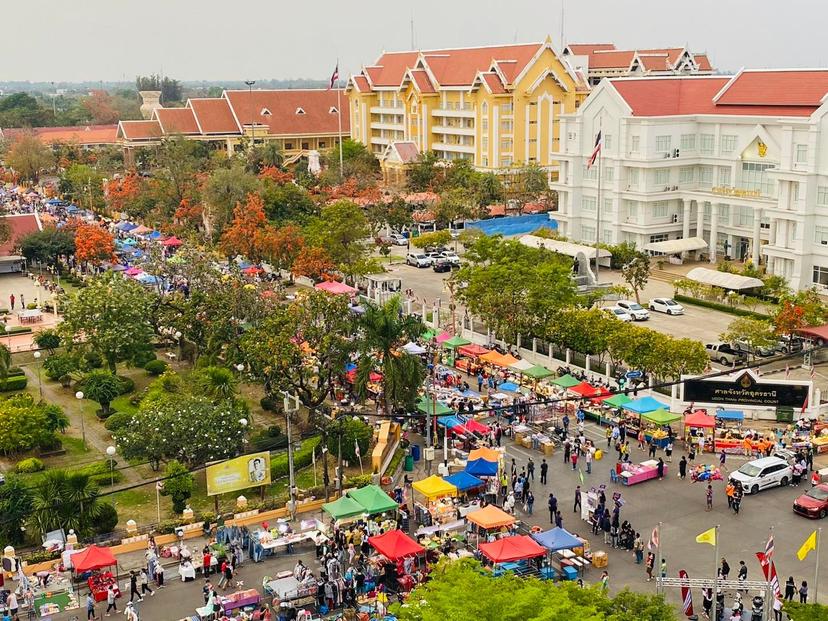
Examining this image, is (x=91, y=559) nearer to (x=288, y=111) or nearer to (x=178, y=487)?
(x=178, y=487)

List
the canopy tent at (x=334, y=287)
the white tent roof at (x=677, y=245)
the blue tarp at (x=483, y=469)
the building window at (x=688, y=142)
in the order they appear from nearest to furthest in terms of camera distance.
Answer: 1. the blue tarp at (x=483, y=469)
2. the canopy tent at (x=334, y=287)
3. the white tent roof at (x=677, y=245)
4. the building window at (x=688, y=142)

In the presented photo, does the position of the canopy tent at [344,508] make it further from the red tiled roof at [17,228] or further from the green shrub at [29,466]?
the red tiled roof at [17,228]

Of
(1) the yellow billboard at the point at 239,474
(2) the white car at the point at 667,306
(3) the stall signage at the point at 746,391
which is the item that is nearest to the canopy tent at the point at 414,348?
(3) the stall signage at the point at 746,391

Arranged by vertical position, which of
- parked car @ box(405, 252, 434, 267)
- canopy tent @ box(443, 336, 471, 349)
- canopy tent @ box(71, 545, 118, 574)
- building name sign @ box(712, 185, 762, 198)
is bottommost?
canopy tent @ box(71, 545, 118, 574)

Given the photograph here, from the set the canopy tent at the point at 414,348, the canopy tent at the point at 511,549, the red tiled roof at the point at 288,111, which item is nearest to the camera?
the canopy tent at the point at 511,549

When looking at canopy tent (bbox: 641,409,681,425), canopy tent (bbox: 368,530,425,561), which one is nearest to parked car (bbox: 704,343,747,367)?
canopy tent (bbox: 641,409,681,425)

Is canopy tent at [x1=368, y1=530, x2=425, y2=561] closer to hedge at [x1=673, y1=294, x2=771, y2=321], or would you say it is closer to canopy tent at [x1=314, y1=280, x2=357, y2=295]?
canopy tent at [x1=314, y1=280, x2=357, y2=295]

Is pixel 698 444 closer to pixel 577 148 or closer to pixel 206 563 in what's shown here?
pixel 206 563
